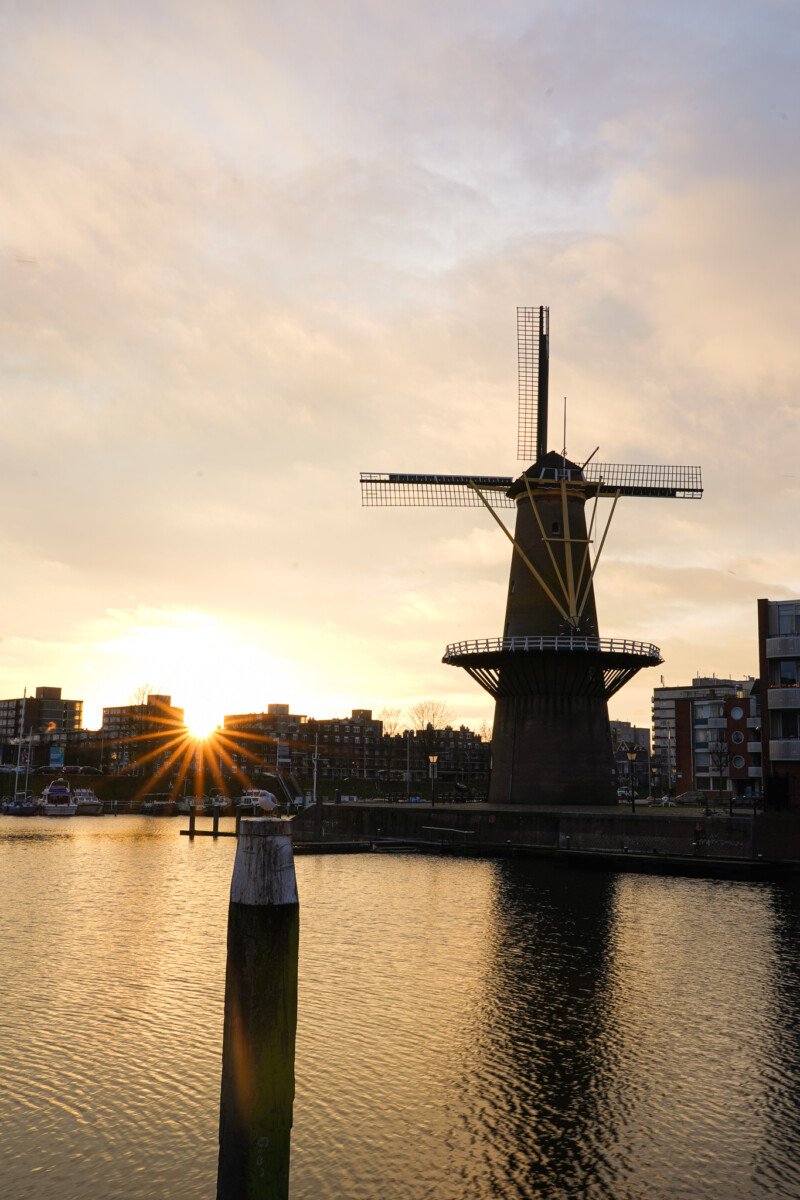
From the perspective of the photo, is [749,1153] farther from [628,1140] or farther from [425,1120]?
[425,1120]

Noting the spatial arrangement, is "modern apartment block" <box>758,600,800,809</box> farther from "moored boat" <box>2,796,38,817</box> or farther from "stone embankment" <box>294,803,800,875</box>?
"moored boat" <box>2,796,38,817</box>

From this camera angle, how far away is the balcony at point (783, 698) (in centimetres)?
6222

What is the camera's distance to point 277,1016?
28.3 ft

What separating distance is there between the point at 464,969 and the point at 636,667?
3740cm

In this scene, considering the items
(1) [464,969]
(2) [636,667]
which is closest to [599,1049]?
(1) [464,969]

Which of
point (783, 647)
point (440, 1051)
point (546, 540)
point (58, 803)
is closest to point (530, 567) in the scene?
point (546, 540)

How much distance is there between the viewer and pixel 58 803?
11538 centimetres

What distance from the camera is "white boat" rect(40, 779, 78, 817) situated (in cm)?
11388

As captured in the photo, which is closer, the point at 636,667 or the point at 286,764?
the point at 636,667

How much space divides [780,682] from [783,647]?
2315 mm

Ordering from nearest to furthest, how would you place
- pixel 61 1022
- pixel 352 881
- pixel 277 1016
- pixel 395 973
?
pixel 277 1016, pixel 61 1022, pixel 395 973, pixel 352 881

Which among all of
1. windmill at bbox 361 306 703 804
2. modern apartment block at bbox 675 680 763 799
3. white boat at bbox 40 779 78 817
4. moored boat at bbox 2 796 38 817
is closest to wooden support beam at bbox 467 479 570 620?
windmill at bbox 361 306 703 804

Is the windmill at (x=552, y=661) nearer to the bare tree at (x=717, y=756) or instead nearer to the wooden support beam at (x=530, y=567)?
the wooden support beam at (x=530, y=567)

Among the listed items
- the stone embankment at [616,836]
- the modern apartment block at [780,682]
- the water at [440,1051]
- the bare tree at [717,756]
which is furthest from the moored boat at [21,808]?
the modern apartment block at [780,682]
